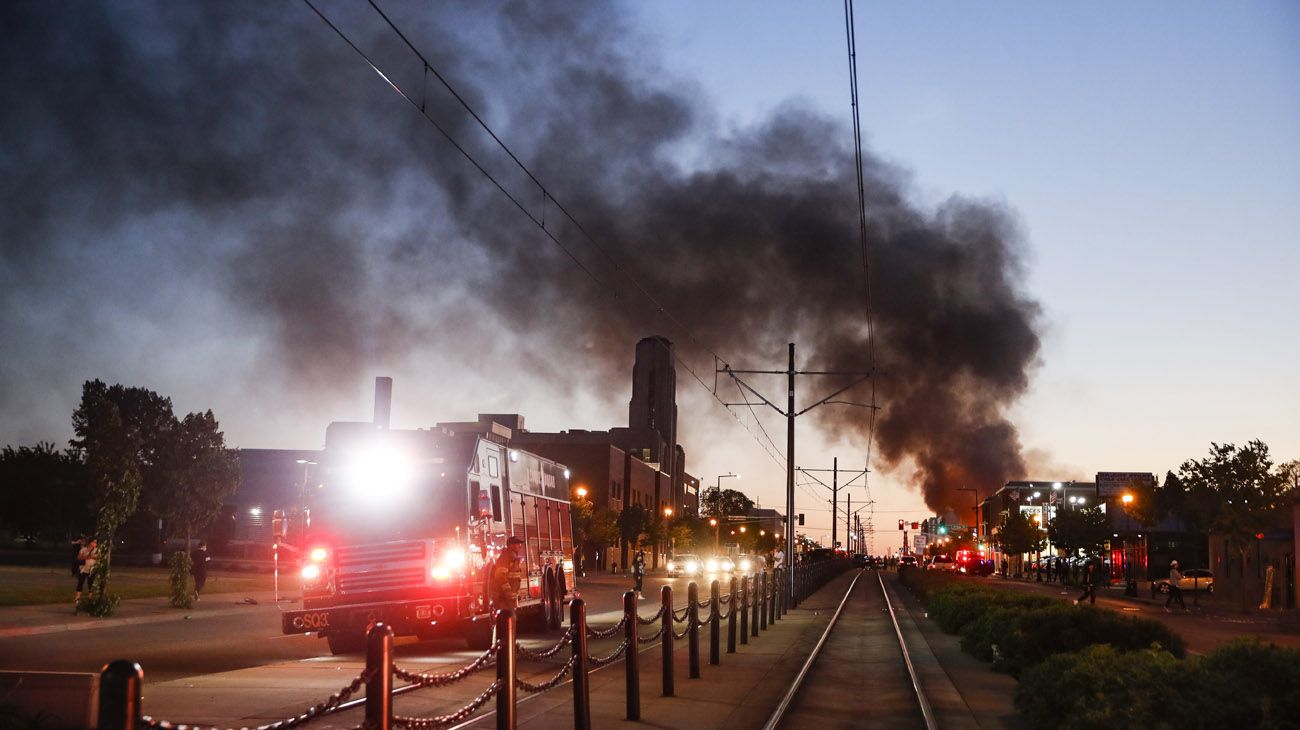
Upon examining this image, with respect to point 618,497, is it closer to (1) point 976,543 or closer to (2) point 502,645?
(1) point 976,543

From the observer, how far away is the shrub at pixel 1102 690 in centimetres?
1000

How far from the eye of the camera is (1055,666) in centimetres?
1302

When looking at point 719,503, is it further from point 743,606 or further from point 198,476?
point 743,606

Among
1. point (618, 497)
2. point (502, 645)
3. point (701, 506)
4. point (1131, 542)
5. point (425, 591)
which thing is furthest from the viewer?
point (701, 506)

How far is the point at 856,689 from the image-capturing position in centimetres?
1636

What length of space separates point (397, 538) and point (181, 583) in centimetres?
1525

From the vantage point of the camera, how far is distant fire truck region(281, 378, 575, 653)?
1931 centimetres

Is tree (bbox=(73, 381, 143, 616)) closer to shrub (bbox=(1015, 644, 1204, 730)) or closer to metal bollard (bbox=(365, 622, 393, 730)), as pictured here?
shrub (bbox=(1015, 644, 1204, 730))

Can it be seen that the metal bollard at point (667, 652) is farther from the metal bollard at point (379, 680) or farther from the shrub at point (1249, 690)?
the metal bollard at point (379, 680)

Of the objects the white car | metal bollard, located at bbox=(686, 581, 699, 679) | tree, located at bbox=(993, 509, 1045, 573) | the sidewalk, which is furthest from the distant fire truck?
tree, located at bbox=(993, 509, 1045, 573)

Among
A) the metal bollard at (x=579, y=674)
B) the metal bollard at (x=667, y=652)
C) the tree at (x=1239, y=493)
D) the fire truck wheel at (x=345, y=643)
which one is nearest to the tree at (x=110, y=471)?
the fire truck wheel at (x=345, y=643)

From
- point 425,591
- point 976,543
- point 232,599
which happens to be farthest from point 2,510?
point 976,543

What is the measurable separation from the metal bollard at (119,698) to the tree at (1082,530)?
283ft

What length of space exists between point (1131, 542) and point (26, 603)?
6616 centimetres
